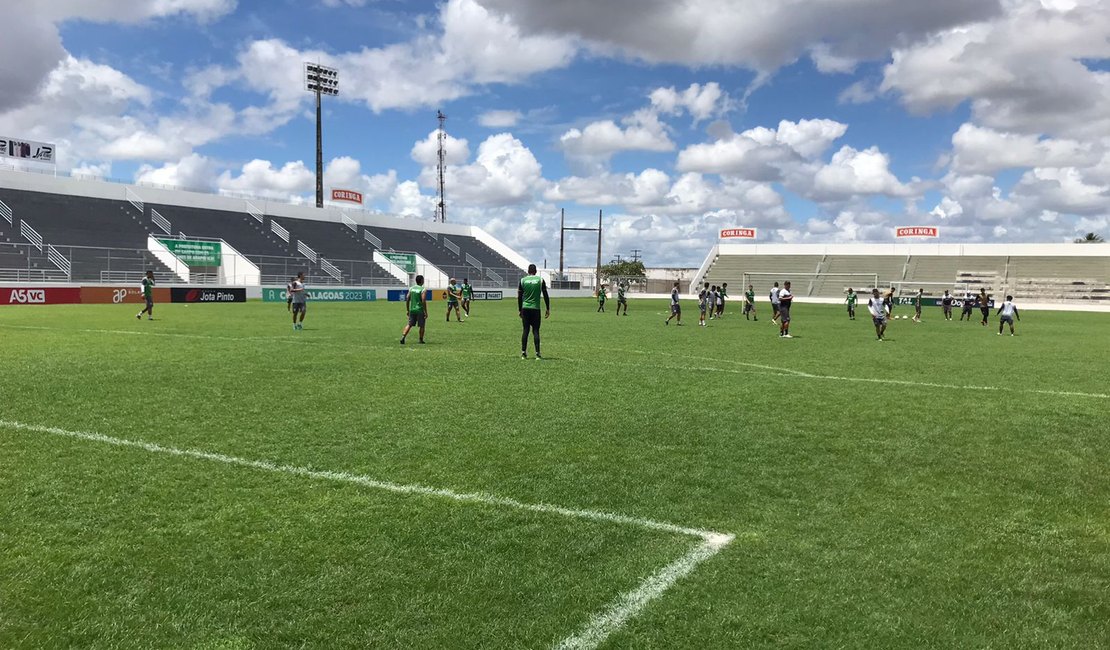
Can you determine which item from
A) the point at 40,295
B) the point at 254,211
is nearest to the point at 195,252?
the point at 40,295

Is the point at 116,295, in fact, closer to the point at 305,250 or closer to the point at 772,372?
the point at 305,250

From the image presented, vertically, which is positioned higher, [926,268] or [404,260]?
[926,268]

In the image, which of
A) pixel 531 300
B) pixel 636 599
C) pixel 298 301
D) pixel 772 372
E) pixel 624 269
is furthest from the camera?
pixel 624 269

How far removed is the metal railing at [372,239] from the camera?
218 feet

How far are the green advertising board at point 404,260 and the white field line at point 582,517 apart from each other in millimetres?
56256

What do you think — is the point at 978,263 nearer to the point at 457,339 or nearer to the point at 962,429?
the point at 457,339

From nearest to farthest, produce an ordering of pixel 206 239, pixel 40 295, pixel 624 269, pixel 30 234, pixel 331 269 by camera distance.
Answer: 1. pixel 40 295
2. pixel 30 234
3. pixel 206 239
4. pixel 331 269
5. pixel 624 269

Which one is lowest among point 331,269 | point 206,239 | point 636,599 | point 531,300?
point 636,599

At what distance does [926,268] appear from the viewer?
7294 centimetres

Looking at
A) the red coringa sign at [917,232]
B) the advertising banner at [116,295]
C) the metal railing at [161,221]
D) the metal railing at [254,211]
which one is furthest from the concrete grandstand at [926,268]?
the metal railing at [161,221]

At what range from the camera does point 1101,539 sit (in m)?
4.70

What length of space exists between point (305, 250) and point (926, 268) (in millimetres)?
59003

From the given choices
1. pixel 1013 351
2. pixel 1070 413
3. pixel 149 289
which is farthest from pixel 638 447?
pixel 149 289

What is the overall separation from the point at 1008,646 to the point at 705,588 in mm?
1391
